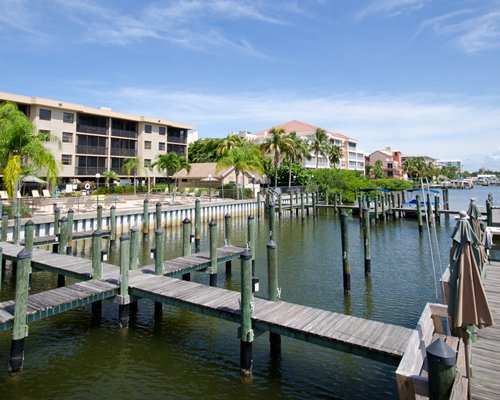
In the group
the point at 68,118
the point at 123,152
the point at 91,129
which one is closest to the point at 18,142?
the point at 68,118

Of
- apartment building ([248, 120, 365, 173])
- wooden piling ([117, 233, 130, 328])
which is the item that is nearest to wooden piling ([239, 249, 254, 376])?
wooden piling ([117, 233, 130, 328])

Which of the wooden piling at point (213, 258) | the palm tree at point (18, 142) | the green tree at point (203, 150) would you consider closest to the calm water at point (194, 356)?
the wooden piling at point (213, 258)

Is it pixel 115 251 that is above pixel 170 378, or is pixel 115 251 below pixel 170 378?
above

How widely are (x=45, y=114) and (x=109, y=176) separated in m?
10.9

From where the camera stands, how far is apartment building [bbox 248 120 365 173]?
9569 centimetres

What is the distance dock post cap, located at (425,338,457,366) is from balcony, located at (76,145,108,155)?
54.1m

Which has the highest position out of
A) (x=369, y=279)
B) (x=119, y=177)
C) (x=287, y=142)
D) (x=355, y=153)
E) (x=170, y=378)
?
(x=355, y=153)

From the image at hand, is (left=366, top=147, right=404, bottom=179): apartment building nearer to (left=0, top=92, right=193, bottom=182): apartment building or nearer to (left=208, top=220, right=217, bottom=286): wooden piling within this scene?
(left=0, top=92, right=193, bottom=182): apartment building

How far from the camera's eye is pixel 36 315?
31.9ft

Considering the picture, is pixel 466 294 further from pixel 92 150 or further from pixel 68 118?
pixel 92 150

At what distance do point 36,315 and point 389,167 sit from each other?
150 meters

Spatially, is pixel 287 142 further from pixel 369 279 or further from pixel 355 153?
pixel 355 153

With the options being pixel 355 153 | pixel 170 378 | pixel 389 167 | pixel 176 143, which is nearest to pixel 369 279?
pixel 170 378

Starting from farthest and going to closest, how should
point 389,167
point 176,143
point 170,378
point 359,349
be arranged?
point 389,167 → point 176,143 → point 170,378 → point 359,349
